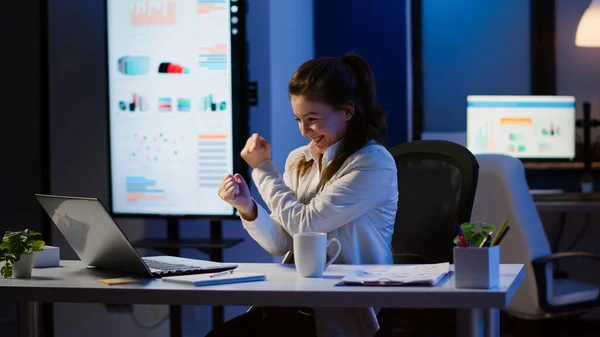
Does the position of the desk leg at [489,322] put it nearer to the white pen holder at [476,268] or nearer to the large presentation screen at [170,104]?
the white pen holder at [476,268]

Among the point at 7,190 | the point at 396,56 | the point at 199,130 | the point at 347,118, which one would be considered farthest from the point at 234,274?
the point at 396,56

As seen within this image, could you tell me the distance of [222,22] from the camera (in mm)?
3227

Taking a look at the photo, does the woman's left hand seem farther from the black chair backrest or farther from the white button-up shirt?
the black chair backrest

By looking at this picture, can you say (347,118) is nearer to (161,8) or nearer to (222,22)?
(222,22)

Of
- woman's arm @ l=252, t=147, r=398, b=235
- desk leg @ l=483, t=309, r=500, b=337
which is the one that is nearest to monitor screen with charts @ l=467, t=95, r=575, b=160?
woman's arm @ l=252, t=147, r=398, b=235

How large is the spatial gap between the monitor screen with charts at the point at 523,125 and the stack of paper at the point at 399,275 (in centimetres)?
293

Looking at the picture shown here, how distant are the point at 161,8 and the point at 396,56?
1.71 m

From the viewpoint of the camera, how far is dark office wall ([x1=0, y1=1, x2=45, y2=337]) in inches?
148

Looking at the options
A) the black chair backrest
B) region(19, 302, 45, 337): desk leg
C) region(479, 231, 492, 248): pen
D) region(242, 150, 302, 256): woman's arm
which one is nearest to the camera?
region(479, 231, 492, 248): pen

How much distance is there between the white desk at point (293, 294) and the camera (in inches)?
59.9

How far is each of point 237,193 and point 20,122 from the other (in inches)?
80.9

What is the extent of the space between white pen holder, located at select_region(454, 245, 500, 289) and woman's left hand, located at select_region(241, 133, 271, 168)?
711 mm

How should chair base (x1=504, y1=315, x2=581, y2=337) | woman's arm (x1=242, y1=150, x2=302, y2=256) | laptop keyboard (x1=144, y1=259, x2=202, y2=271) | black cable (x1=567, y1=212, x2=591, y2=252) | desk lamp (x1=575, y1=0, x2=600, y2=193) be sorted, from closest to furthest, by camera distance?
laptop keyboard (x1=144, y1=259, x2=202, y2=271) < woman's arm (x1=242, y1=150, x2=302, y2=256) < chair base (x1=504, y1=315, x2=581, y2=337) < desk lamp (x1=575, y1=0, x2=600, y2=193) < black cable (x1=567, y1=212, x2=591, y2=252)

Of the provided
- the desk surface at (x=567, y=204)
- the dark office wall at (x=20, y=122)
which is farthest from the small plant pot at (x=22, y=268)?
the desk surface at (x=567, y=204)
